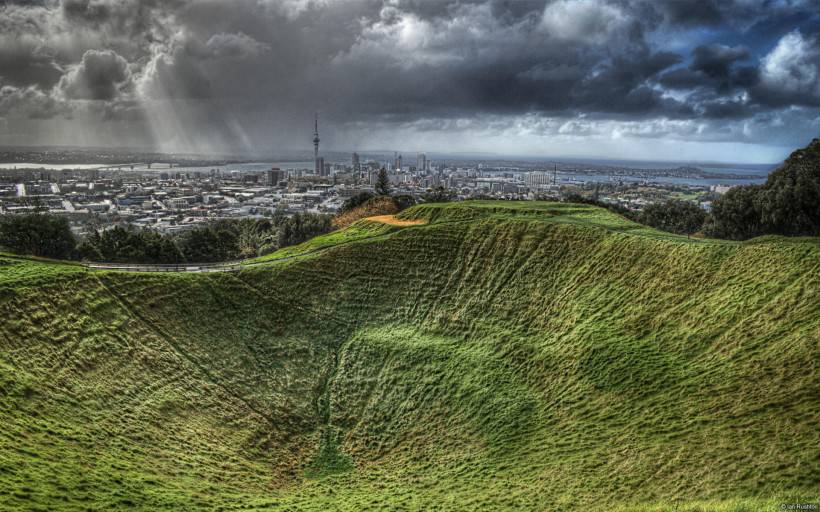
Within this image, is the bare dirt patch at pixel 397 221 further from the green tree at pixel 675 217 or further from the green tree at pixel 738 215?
the green tree at pixel 675 217

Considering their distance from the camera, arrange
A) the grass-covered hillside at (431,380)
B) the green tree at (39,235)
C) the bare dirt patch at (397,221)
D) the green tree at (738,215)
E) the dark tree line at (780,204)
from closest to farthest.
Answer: the grass-covered hillside at (431,380) → the dark tree line at (780,204) → the bare dirt patch at (397,221) → the green tree at (738,215) → the green tree at (39,235)

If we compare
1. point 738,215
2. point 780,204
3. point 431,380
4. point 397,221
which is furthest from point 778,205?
point 431,380

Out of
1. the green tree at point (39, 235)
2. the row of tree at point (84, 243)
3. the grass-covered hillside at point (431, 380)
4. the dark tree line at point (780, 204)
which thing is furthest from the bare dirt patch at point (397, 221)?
the green tree at point (39, 235)

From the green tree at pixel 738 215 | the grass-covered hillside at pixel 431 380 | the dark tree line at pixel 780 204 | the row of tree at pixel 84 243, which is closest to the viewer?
the grass-covered hillside at pixel 431 380

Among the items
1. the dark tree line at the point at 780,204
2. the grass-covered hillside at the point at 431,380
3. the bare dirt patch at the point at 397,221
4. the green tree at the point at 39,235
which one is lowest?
the grass-covered hillside at the point at 431,380

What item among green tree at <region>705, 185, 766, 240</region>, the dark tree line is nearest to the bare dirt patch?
the dark tree line

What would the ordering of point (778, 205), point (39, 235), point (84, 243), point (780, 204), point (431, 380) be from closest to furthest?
point (431, 380), point (780, 204), point (778, 205), point (39, 235), point (84, 243)

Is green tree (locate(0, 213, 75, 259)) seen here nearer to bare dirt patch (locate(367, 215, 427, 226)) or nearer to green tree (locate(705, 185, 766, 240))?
bare dirt patch (locate(367, 215, 427, 226))

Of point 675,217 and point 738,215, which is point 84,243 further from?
point 675,217

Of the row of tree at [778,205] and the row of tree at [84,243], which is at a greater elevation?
the row of tree at [778,205]
